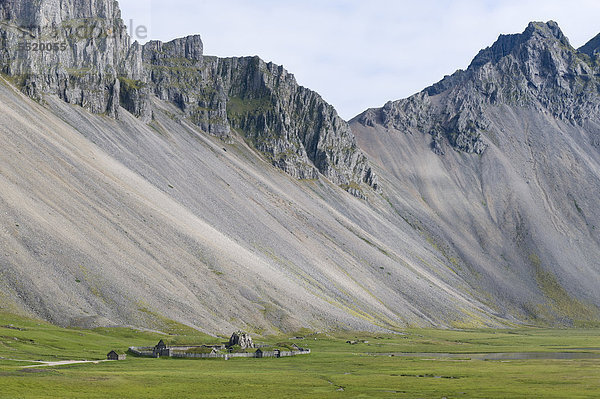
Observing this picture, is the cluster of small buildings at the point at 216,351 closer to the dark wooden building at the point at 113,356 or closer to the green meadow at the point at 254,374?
the dark wooden building at the point at 113,356

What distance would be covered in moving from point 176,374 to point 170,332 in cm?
4641

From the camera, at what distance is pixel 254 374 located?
93.0 m

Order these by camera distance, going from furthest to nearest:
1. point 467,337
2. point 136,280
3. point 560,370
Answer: point 467,337, point 136,280, point 560,370

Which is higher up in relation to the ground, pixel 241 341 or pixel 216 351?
pixel 241 341

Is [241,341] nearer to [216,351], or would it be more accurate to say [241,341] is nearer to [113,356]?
[216,351]

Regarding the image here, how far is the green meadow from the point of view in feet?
243

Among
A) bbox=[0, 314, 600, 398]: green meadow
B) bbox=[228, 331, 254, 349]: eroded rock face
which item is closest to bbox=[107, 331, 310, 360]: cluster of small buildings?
bbox=[228, 331, 254, 349]: eroded rock face

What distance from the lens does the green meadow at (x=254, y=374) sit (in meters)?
74.1

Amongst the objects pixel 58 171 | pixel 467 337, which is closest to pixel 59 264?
pixel 58 171

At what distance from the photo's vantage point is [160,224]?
7047 inches

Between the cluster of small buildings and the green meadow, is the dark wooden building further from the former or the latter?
the green meadow

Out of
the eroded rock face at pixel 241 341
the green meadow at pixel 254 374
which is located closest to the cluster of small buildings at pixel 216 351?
the eroded rock face at pixel 241 341

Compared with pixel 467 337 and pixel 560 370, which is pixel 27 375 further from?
pixel 467 337

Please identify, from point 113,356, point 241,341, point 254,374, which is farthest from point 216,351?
point 254,374
